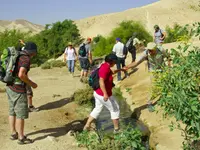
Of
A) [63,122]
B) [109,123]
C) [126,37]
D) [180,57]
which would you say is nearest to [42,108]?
[63,122]

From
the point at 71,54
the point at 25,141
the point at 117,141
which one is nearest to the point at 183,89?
the point at 117,141

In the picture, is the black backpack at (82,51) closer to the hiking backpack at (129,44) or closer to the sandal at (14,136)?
the hiking backpack at (129,44)

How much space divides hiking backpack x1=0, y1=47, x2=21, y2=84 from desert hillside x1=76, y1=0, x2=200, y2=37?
181 ft

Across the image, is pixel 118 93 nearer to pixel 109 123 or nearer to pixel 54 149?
pixel 109 123

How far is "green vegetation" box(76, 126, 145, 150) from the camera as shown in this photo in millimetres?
5762

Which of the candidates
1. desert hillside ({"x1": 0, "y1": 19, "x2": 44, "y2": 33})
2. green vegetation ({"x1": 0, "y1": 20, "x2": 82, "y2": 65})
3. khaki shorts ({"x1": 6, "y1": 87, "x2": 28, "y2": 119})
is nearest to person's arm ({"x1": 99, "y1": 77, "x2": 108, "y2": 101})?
khaki shorts ({"x1": 6, "y1": 87, "x2": 28, "y2": 119})

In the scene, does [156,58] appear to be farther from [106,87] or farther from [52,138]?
[52,138]

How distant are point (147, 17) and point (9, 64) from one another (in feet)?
213

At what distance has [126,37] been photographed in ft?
98.8

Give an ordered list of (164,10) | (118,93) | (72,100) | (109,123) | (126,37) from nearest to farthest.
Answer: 1. (109,123)
2. (72,100)
3. (118,93)
4. (126,37)
5. (164,10)

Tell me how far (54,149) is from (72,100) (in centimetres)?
427

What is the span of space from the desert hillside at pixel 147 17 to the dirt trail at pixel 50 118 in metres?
49.4

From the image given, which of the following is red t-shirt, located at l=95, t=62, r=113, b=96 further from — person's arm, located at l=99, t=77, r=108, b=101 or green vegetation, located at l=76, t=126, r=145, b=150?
green vegetation, located at l=76, t=126, r=145, b=150

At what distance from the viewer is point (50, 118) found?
8.34m
